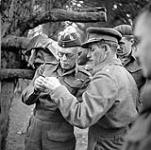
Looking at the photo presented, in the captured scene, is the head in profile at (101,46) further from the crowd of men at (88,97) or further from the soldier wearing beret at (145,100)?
the soldier wearing beret at (145,100)

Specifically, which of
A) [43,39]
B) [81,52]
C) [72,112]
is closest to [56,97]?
[72,112]

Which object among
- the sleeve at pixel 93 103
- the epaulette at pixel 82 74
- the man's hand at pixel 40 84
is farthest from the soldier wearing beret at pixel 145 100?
the epaulette at pixel 82 74

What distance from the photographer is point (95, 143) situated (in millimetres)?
3098

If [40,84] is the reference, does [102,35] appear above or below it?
above

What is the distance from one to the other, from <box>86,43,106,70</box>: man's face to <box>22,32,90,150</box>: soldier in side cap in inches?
16.2

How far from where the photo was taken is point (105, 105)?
2.73 metres

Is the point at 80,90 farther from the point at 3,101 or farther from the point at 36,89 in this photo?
the point at 3,101

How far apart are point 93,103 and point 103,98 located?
0.29 feet

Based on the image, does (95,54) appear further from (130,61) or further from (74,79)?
(130,61)

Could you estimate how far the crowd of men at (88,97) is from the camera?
276 centimetres

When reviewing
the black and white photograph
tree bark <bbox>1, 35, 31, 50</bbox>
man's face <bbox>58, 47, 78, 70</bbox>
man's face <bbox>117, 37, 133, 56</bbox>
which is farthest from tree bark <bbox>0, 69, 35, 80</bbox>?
man's face <bbox>117, 37, 133, 56</bbox>

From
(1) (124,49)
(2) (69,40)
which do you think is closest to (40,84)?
(2) (69,40)

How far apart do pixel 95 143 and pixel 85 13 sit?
1.53m

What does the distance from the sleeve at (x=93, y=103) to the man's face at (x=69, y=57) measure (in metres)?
0.69
